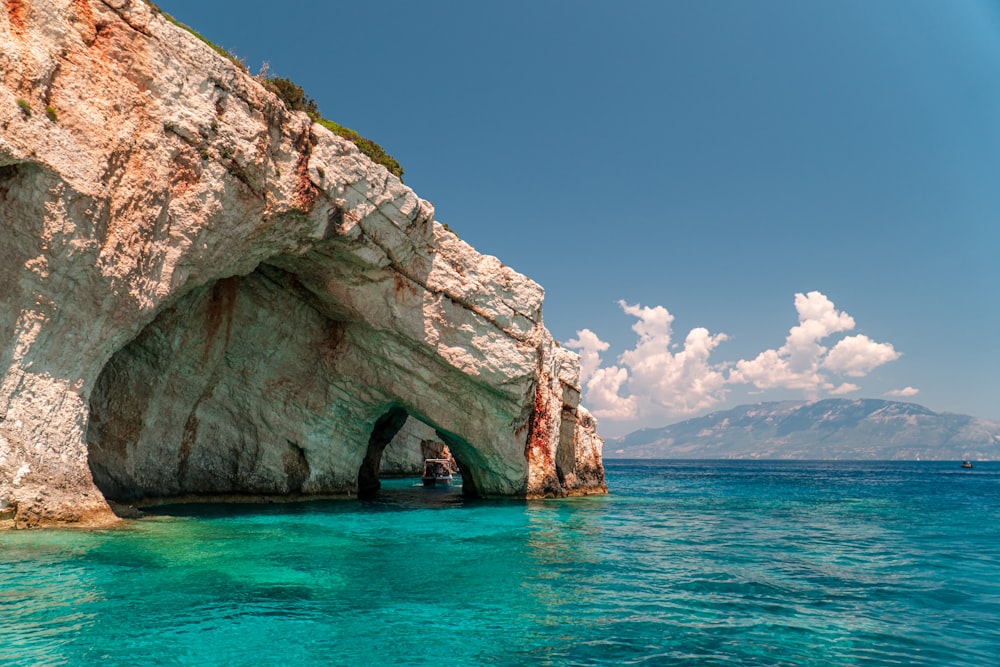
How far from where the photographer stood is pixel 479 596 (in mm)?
11992

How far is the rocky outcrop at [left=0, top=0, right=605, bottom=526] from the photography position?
51.9 feet

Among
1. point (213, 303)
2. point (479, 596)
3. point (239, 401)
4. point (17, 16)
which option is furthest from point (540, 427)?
point (17, 16)

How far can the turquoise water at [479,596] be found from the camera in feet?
28.9

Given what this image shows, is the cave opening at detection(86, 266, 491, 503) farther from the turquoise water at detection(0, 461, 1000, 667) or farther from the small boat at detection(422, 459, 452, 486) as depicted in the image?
the small boat at detection(422, 459, 452, 486)

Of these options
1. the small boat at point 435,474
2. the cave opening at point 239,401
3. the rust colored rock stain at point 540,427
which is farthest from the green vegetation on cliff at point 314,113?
the small boat at point 435,474

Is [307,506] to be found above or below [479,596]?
above

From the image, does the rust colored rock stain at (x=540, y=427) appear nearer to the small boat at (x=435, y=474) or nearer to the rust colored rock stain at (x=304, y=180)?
the rust colored rock stain at (x=304, y=180)

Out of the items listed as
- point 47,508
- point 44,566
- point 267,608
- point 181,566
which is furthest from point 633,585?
point 47,508

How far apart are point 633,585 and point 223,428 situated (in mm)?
20069

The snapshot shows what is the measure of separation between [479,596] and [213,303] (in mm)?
18394

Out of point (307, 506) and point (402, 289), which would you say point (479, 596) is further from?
point (402, 289)

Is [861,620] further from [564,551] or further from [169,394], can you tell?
[169,394]

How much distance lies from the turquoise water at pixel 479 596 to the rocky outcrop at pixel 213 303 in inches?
166

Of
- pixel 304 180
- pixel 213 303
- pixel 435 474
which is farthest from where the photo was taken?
pixel 435 474
